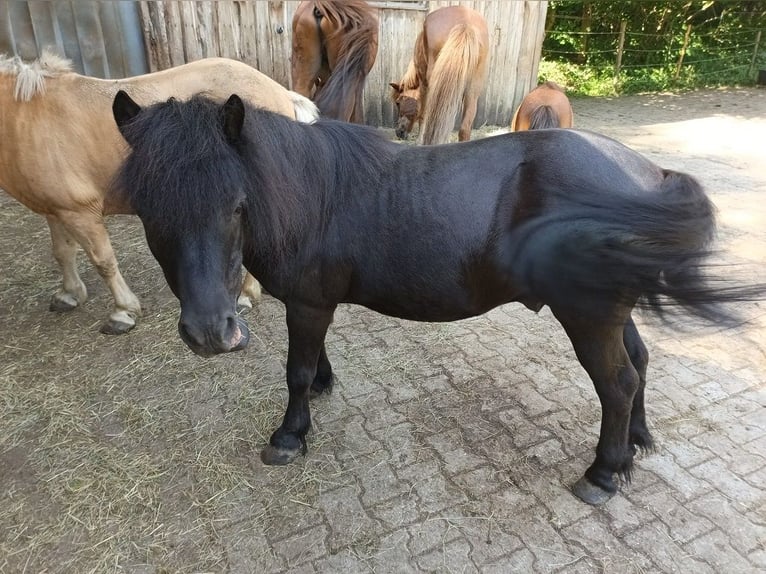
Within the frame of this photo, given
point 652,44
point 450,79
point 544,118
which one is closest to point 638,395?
point 544,118

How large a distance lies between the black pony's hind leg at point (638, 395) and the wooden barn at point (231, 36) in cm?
677

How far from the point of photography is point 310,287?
223 centimetres

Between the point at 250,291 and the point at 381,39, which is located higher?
the point at 381,39

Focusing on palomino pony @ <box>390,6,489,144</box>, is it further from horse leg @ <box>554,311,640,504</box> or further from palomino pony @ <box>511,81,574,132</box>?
horse leg @ <box>554,311,640,504</box>

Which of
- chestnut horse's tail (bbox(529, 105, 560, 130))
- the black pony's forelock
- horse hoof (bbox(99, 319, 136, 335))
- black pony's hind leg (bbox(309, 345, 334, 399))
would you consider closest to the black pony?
the black pony's forelock

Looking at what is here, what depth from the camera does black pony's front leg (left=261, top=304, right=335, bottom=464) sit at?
91.7 inches

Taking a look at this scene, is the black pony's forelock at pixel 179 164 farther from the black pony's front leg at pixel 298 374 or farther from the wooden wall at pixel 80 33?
the wooden wall at pixel 80 33

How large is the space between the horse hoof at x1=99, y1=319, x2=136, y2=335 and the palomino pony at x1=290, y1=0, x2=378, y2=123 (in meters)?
2.62

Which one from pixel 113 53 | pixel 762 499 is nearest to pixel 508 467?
pixel 762 499

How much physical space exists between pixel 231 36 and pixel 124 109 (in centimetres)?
626

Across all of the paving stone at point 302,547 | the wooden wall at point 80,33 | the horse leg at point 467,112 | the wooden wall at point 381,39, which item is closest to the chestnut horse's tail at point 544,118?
the horse leg at point 467,112

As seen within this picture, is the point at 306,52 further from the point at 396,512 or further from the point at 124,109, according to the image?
the point at 396,512

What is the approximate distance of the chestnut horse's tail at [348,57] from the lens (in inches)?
192

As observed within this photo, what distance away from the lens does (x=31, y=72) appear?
3.25 metres
